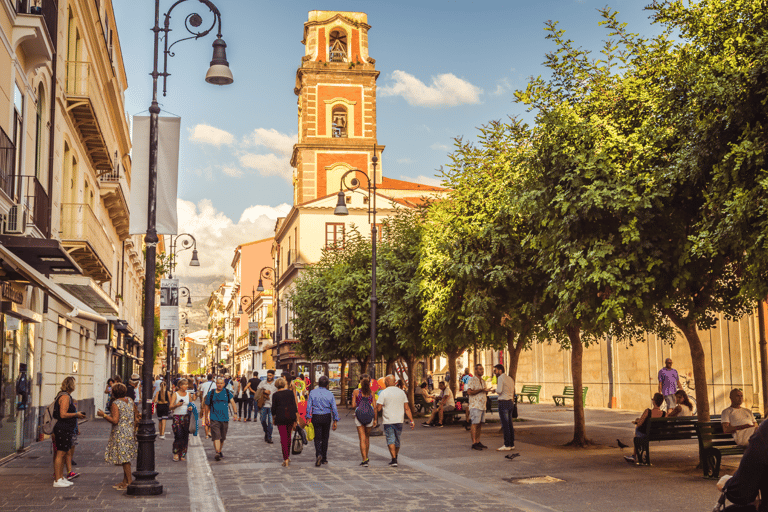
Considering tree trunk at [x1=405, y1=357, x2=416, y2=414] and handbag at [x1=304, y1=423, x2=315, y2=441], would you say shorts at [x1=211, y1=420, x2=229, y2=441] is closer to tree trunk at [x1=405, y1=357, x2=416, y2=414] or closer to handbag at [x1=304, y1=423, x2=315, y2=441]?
handbag at [x1=304, y1=423, x2=315, y2=441]

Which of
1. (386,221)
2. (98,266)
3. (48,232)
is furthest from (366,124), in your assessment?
(48,232)

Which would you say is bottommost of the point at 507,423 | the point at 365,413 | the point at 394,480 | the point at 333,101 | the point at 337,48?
the point at 394,480

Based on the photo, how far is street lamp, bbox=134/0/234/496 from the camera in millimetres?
11180

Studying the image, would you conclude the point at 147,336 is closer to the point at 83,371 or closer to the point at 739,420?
the point at 739,420

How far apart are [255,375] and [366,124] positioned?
131 feet

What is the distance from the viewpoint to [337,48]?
218 feet

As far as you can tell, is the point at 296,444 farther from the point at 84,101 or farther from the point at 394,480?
the point at 84,101

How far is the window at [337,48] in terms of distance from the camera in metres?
65.8

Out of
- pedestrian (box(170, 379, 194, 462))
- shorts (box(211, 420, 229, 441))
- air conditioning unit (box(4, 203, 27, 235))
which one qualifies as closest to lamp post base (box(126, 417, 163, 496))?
pedestrian (box(170, 379, 194, 462))

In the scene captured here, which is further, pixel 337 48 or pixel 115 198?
pixel 337 48

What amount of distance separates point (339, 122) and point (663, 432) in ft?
181

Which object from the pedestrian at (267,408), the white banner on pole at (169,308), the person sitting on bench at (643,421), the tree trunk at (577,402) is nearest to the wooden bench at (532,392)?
the white banner on pole at (169,308)

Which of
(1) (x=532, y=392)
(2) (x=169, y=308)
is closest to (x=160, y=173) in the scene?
(2) (x=169, y=308)

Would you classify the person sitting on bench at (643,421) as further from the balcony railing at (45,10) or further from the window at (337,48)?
the window at (337,48)
